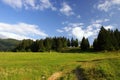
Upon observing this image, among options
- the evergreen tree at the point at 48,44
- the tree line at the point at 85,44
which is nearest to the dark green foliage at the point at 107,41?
the tree line at the point at 85,44

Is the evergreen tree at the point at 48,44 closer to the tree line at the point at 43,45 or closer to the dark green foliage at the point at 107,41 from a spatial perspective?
the tree line at the point at 43,45

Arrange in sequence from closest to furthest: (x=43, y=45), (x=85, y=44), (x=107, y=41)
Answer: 1. (x=107, y=41)
2. (x=85, y=44)
3. (x=43, y=45)

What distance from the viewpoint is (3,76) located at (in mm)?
33719

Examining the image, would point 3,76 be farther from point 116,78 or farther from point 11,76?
point 116,78

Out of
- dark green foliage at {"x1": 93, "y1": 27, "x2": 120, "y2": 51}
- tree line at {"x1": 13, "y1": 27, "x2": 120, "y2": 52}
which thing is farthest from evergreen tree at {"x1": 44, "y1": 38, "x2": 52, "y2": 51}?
dark green foliage at {"x1": 93, "y1": 27, "x2": 120, "y2": 51}

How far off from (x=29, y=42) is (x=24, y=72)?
11839 centimetres

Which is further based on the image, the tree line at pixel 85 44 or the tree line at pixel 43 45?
the tree line at pixel 43 45

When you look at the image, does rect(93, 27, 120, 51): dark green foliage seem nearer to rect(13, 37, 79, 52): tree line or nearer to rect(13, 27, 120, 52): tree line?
rect(13, 27, 120, 52): tree line

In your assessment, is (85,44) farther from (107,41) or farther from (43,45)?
(43,45)

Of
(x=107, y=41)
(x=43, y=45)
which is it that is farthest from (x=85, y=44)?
(x=43, y=45)

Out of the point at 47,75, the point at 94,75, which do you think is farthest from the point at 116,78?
the point at 47,75

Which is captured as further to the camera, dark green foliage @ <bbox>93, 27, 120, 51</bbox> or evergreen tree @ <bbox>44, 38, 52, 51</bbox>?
evergreen tree @ <bbox>44, 38, 52, 51</bbox>

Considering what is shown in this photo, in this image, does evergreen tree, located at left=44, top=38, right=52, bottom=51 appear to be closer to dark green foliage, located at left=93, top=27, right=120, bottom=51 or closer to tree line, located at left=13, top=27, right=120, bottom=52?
tree line, located at left=13, top=27, right=120, bottom=52

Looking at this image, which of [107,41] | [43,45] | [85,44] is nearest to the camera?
[107,41]
